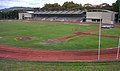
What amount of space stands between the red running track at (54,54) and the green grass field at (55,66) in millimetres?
1790

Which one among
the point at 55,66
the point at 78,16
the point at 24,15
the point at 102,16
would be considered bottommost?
the point at 55,66

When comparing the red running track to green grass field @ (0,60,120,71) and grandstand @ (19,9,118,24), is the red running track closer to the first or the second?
green grass field @ (0,60,120,71)

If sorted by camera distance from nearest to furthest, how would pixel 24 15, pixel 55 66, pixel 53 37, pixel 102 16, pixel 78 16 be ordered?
pixel 55 66
pixel 53 37
pixel 102 16
pixel 78 16
pixel 24 15

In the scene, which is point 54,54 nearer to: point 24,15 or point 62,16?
point 62,16

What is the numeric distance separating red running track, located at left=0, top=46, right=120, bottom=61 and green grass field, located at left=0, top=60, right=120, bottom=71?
5.87ft

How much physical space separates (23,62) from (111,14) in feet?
185

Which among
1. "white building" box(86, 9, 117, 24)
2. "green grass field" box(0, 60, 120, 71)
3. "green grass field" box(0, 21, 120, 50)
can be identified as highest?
"white building" box(86, 9, 117, 24)

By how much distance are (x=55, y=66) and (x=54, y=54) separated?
4.58 metres

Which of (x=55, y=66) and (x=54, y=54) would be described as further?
(x=54, y=54)

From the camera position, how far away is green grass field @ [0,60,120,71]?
562 inches

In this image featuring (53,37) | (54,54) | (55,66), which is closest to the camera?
(55,66)

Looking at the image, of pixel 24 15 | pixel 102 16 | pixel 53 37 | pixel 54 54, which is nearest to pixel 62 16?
pixel 24 15

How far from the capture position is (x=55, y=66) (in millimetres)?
15008

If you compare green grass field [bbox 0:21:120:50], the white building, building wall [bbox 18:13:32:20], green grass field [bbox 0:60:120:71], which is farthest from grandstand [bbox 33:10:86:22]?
green grass field [bbox 0:60:120:71]
